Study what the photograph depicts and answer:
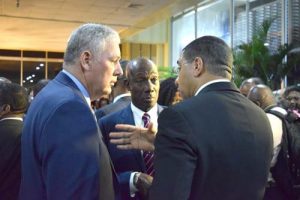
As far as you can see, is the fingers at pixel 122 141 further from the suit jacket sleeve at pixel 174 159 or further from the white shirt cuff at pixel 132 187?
the suit jacket sleeve at pixel 174 159

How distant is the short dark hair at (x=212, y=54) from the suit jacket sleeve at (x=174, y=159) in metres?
0.28

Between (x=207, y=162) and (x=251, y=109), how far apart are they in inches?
13.5

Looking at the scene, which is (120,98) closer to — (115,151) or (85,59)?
(115,151)

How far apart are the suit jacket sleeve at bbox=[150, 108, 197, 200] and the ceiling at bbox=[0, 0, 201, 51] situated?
26.3 ft

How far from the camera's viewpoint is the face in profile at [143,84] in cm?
288

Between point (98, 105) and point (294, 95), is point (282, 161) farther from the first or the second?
point (98, 105)

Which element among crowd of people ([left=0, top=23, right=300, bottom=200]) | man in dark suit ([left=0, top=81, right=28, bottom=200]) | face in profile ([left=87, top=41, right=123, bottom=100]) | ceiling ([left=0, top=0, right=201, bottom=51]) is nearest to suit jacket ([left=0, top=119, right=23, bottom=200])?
man in dark suit ([left=0, top=81, right=28, bottom=200])

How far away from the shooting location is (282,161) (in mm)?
3502

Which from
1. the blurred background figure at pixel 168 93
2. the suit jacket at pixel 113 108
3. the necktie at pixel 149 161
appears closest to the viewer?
the necktie at pixel 149 161

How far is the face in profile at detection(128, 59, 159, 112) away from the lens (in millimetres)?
2879

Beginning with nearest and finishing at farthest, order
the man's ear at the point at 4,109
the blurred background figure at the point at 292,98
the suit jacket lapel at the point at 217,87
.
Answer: the suit jacket lapel at the point at 217,87, the man's ear at the point at 4,109, the blurred background figure at the point at 292,98

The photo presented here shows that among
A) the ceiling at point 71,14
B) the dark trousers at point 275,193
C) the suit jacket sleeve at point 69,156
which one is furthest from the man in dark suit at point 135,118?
the ceiling at point 71,14

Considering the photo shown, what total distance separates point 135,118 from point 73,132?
1.20 m

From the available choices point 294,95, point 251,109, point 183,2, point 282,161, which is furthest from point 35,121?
point 183,2
